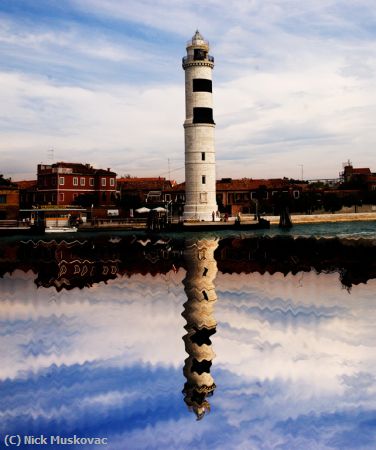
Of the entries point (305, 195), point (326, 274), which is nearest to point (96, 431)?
point (326, 274)

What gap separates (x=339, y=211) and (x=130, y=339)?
210ft

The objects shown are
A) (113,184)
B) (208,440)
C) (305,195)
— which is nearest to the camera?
(208,440)

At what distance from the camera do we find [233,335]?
9727 mm

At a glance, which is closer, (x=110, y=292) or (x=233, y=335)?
(x=233, y=335)

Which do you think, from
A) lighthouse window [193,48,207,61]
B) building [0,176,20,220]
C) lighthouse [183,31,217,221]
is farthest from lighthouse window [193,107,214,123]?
building [0,176,20,220]

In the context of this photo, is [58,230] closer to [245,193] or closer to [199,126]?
[199,126]

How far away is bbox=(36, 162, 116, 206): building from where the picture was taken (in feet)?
184

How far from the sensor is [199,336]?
9727 mm

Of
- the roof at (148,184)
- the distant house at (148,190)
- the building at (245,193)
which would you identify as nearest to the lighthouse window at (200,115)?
the building at (245,193)

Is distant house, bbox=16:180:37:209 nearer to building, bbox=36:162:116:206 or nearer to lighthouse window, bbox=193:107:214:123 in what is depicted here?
building, bbox=36:162:116:206

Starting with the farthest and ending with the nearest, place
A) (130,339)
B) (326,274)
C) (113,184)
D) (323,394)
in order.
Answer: (113,184) → (326,274) → (130,339) → (323,394)

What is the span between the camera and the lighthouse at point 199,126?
45000 millimetres

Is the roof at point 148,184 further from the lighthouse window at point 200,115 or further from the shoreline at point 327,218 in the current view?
the lighthouse window at point 200,115

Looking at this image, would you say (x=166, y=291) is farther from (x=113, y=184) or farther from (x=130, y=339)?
(x=113, y=184)
